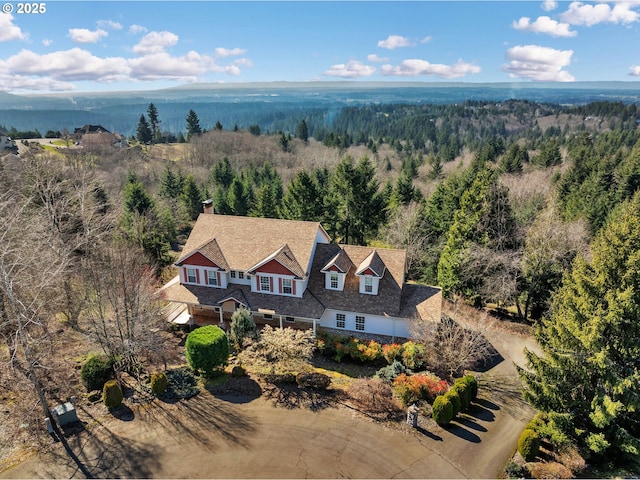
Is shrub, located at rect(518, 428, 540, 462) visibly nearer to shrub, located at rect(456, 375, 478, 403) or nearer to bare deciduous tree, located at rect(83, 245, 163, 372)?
shrub, located at rect(456, 375, 478, 403)

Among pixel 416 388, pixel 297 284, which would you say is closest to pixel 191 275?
pixel 297 284

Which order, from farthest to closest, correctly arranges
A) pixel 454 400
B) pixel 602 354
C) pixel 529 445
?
1. pixel 454 400
2. pixel 529 445
3. pixel 602 354

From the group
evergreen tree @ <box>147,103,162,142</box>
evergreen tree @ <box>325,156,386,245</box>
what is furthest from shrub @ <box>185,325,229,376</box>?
evergreen tree @ <box>147,103,162,142</box>

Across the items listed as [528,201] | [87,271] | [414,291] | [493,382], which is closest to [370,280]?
[414,291]

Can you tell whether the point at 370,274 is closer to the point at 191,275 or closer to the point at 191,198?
the point at 191,275

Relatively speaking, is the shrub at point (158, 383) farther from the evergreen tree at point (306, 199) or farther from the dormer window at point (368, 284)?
the evergreen tree at point (306, 199)

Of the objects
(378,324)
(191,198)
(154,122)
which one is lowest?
(378,324)
